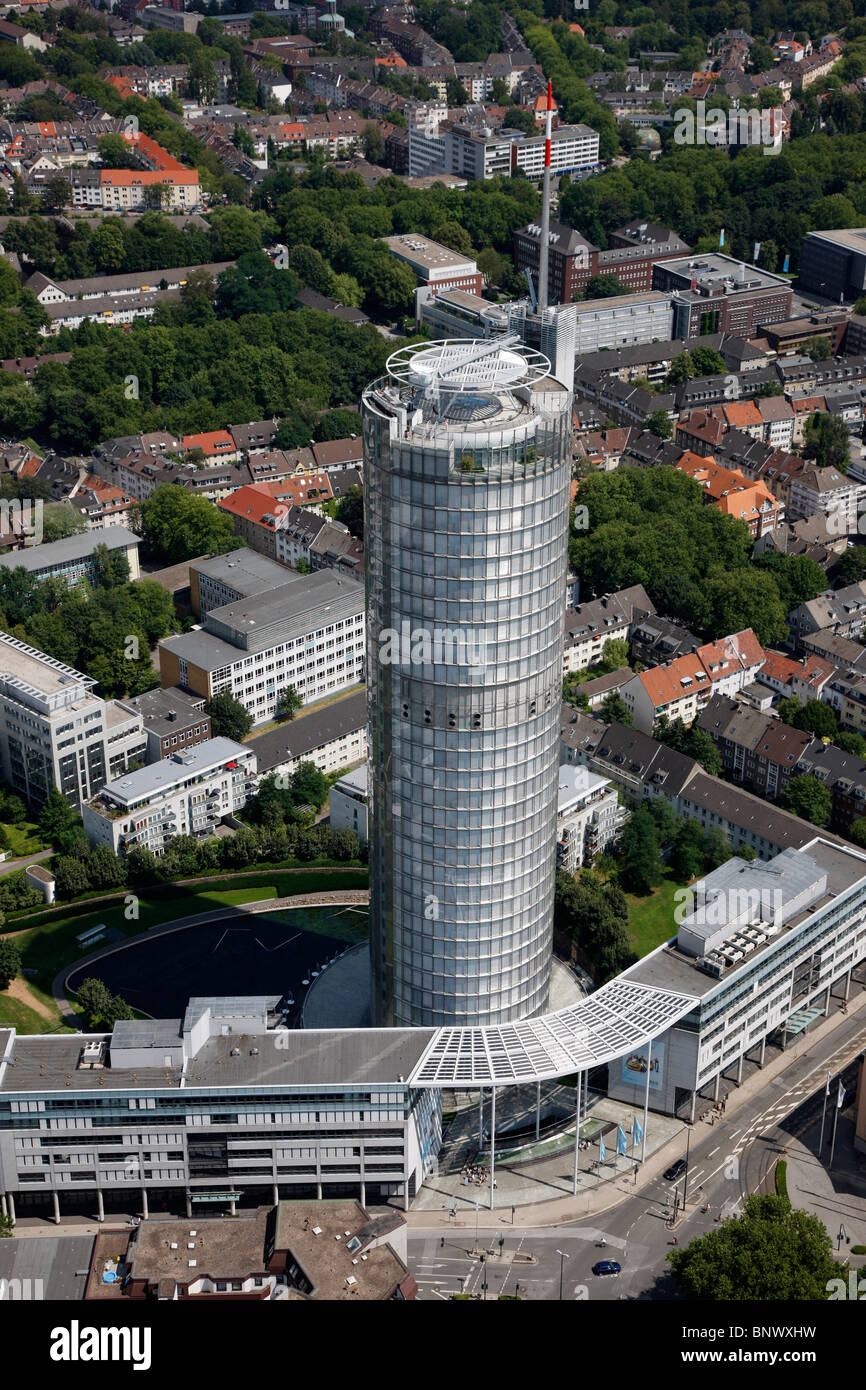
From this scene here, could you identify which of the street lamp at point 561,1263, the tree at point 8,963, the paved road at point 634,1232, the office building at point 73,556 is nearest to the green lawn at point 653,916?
the paved road at point 634,1232

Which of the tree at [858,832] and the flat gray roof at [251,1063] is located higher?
the flat gray roof at [251,1063]

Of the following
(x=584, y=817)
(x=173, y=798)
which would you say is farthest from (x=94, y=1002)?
(x=584, y=817)

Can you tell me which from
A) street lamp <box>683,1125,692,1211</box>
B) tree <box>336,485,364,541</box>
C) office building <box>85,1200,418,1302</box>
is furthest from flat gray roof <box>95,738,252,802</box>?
street lamp <box>683,1125,692,1211</box>

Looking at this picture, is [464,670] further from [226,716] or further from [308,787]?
[226,716]

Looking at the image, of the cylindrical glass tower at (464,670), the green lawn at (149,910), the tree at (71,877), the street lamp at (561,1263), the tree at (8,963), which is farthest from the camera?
the tree at (71,877)

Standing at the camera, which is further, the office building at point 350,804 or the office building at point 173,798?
the office building at point 350,804

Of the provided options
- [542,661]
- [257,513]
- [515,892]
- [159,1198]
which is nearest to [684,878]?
[515,892]

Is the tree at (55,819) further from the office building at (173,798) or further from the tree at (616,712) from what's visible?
the tree at (616,712)

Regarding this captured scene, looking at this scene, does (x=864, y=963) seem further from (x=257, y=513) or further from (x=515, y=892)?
(x=257, y=513)
